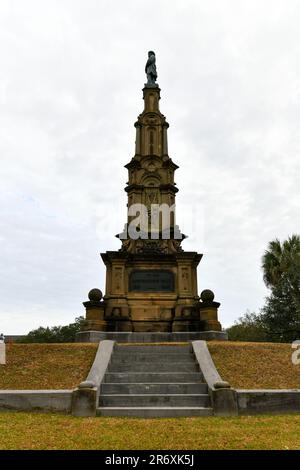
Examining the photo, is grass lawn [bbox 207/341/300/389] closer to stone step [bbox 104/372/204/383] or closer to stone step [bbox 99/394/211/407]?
stone step [bbox 104/372/204/383]

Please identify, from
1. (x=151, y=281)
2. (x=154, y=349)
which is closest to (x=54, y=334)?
(x=151, y=281)

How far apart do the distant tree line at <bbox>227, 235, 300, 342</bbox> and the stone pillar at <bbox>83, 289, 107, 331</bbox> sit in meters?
17.6

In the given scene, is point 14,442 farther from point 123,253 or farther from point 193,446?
point 123,253

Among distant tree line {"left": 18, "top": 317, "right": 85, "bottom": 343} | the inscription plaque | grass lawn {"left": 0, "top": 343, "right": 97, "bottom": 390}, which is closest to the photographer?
grass lawn {"left": 0, "top": 343, "right": 97, "bottom": 390}

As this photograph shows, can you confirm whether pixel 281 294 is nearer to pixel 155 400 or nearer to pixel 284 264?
pixel 284 264

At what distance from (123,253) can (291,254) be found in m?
17.4

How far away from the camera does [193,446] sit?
21.0ft

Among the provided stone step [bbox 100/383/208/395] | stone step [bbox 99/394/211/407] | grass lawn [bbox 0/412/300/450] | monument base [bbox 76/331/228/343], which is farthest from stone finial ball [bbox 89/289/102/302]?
grass lawn [bbox 0/412/300/450]

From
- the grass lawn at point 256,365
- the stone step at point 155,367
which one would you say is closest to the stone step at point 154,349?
the grass lawn at point 256,365

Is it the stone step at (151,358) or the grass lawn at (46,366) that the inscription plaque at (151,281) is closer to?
the grass lawn at (46,366)

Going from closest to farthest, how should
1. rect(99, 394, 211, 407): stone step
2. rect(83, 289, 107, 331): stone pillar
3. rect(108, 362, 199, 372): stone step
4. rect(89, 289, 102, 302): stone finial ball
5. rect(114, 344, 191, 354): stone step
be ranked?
rect(99, 394, 211, 407): stone step < rect(108, 362, 199, 372): stone step < rect(114, 344, 191, 354): stone step < rect(83, 289, 107, 331): stone pillar < rect(89, 289, 102, 302): stone finial ball

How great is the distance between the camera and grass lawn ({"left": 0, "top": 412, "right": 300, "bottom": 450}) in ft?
21.2
